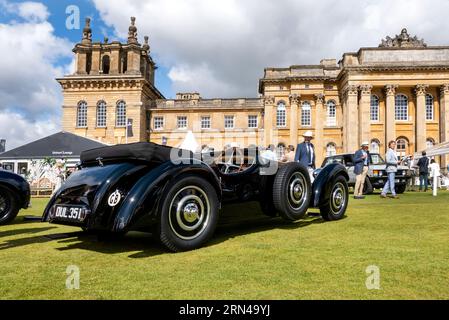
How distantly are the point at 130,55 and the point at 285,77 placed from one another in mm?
19620

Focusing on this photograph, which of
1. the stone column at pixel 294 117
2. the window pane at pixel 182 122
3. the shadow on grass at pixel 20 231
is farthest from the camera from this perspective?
the window pane at pixel 182 122

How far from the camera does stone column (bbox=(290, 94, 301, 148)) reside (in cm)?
3916

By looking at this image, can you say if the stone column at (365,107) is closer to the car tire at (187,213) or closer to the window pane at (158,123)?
the window pane at (158,123)

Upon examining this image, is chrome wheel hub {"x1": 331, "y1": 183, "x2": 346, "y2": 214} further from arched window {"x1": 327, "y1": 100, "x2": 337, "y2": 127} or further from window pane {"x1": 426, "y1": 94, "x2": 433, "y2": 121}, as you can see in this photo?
window pane {"x1": 426, "y1": 94, "x2": 433, "y2": 121}

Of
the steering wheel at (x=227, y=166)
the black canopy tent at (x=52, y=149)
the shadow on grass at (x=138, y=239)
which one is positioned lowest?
the shadow on grass at (x=138, y=239)

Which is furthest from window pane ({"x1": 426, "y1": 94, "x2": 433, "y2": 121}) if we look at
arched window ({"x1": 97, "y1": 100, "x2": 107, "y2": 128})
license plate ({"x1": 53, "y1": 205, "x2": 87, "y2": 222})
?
license plate ({"x1": 53, "y1": 205, "x2": 87, "y2": 222})

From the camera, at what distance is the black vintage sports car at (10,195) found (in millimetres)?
6363

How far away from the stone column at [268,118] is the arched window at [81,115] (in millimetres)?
22156

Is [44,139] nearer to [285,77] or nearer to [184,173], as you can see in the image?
[184,173]

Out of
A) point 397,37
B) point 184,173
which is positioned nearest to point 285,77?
point 397,37

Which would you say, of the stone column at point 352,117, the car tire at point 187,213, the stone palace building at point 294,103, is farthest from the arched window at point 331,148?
the car tire at point 187,213

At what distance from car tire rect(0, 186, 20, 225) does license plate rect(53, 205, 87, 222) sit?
11.2ft

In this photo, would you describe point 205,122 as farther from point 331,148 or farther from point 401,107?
point 401,107

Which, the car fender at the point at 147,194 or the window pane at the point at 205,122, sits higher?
the window pane at the point at 205,122
